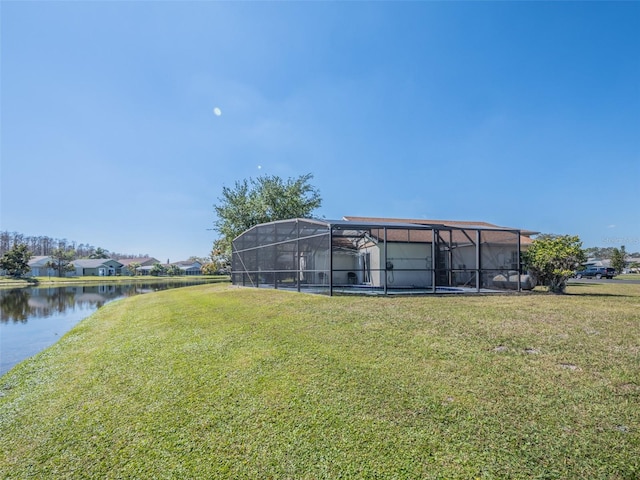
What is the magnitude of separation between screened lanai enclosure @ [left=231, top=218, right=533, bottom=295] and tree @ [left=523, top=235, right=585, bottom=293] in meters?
0.75

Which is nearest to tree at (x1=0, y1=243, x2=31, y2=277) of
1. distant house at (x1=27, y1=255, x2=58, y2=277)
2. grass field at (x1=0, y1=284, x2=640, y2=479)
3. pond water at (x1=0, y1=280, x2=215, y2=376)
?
distant house at (x1=27, y1=255, x2=58, y2=277)

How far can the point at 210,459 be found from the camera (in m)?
2.81

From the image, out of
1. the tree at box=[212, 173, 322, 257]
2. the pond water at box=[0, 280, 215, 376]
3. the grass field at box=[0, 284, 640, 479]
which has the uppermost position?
the tree at box=[212, 173, 322, 257]

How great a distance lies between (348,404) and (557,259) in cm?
1204

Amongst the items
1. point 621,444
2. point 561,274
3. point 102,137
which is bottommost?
point 621,444

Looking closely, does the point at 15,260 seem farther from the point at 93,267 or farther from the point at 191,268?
the point at 191,268

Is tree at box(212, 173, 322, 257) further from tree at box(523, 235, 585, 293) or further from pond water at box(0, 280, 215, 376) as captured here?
tree at box(523, 235, 585, 293)

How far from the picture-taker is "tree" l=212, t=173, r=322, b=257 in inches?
1040

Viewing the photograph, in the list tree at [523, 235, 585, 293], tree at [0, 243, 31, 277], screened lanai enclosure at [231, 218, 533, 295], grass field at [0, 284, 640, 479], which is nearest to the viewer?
grass field at [0, 284, 640, 479]

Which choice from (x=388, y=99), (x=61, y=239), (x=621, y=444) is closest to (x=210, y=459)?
(x=621, y=444)

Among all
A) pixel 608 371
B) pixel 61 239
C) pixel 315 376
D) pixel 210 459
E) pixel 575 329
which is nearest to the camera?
pixel 210 459

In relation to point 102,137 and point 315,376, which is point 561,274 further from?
point 102,137

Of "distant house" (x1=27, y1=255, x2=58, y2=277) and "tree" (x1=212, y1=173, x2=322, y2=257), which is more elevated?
"tree" (x1=212, y1=173, x2=322, y2=257)

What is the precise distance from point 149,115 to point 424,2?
42.1 feet
